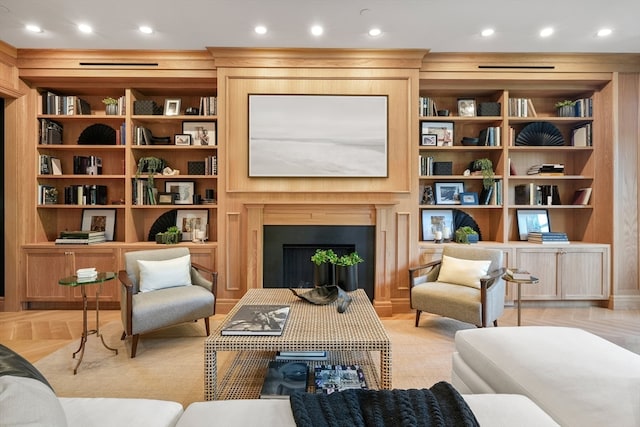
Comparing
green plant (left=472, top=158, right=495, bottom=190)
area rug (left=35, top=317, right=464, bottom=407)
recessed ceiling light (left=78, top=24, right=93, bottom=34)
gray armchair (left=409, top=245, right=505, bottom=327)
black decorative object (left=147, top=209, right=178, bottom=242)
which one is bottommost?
area rug (left=35, top=317, right=464, bottom=407)

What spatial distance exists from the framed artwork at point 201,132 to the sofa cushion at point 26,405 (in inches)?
140

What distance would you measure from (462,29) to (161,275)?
12.3 ft

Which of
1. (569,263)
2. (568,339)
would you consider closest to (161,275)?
(568,339)

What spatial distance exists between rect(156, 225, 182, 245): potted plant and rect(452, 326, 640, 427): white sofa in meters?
3.30

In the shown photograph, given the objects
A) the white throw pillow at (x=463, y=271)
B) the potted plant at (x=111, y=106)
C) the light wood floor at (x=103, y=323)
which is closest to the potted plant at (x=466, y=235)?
the white throw pillow at (x=463, y=271)

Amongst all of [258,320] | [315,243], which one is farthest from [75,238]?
[258,320]

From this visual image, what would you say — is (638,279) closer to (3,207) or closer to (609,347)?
(609,347)

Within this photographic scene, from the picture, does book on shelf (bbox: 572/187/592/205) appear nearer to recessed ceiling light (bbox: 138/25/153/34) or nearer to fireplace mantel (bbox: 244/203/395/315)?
fireplace mantel (bbox: 244/203/395/315)

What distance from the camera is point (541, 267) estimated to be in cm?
405

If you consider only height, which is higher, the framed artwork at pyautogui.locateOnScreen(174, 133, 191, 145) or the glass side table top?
the framed artwork at pyautogui.locateOnScreen(174, 133, 191, 145)

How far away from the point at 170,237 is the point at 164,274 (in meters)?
0.90

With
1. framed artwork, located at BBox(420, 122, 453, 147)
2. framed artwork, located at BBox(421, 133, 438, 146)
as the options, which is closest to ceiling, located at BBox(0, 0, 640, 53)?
framed artwork, located at BBox(420, 122, 453, 147)

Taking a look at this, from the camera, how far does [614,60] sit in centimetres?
398

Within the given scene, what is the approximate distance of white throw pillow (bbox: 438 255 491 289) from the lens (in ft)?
11.1
